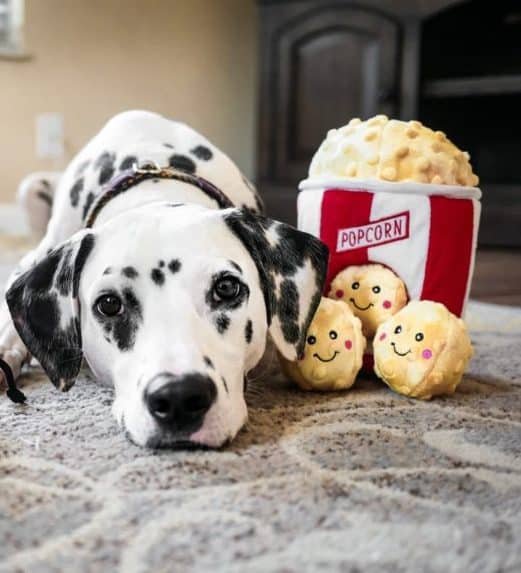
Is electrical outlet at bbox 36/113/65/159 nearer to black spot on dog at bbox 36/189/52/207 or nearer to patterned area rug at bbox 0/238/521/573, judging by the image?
black spot on dog at bbox 36/189/52/207

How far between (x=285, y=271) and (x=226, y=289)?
156 mm

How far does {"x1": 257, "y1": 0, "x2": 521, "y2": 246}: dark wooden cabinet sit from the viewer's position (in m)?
4.17

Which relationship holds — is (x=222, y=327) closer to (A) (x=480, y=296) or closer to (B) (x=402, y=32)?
(A) (x=480, y=296)

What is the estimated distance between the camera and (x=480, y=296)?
2.71 metres

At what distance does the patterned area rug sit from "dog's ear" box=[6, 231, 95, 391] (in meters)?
0.09

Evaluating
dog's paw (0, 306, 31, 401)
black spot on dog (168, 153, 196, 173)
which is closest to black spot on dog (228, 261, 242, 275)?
dog's paw (0, 306, 31, 401)

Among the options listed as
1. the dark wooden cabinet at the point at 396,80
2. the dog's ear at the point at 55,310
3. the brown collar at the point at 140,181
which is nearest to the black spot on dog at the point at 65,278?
the dog's ear at the point at 55,310

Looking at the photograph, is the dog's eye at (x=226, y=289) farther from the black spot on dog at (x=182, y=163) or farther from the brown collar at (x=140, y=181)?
the black spot on dog at (x=182, y=163)

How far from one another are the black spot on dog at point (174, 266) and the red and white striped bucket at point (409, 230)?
0.42m

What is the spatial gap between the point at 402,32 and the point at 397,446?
137 inches

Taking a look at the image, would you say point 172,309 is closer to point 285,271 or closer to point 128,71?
point 285,271

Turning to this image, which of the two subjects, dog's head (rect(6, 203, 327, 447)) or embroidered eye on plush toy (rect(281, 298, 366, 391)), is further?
embroidered eye on plush toy (rect(281, 298, 366, 391))

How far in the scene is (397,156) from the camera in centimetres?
153

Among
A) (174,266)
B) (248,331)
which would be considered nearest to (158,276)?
(174,266)
